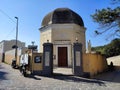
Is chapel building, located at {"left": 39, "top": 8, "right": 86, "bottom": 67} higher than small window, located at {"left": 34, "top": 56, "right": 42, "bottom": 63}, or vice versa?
chapel building, located at {"left": 39, "top": 8, "right": 86, "bottom": 67}

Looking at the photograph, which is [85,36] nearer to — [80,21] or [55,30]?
[80,21]

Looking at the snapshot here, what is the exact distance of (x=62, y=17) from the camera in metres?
24.3

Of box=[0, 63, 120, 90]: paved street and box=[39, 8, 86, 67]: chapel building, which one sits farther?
box=[39, 8, 86, 67]: chapel building

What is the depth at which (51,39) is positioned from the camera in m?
23.9

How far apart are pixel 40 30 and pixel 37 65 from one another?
8.79 m

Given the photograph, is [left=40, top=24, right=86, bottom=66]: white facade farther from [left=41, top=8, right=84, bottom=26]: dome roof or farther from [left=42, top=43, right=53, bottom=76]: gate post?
[left=42, top=43, right=53, bottom=76]: gate post

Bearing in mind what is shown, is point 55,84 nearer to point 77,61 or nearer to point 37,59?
point 77,61

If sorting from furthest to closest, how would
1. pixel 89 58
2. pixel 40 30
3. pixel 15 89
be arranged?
pixel 40 30, pixel 89 58, pixel 15 89

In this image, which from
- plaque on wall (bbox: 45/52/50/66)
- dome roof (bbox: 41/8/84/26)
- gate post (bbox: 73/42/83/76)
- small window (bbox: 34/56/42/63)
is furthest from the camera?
dome roof (bbox: 41/8/84/26)

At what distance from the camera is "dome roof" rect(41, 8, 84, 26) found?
24062mm

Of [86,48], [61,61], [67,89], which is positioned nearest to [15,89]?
[67,89]

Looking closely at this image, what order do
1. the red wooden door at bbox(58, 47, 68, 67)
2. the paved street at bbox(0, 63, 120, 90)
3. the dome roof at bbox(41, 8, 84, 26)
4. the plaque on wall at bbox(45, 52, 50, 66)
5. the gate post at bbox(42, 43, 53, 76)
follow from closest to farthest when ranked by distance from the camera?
the paved street at bbox(0, 63, 120, 90)
the gate post at bbox(42, 43, 53, 76)
the plaque on wall at bbox(45, 52, 50, 66)
the red wooden door at bbox(58, 47, 68, 67)
the dome roof at bbox(41, 8, 84, 26)

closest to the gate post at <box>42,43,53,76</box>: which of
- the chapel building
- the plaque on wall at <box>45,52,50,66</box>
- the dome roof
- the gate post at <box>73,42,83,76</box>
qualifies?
the plaque on wall at <box>45,52,50,66</box>

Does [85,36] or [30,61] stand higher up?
[85,36]
